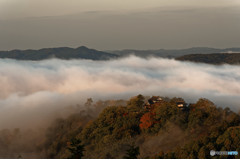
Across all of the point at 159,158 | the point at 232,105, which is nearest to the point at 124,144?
the point at 159,158

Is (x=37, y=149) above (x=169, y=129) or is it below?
below

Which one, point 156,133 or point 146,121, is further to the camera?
point 146,121

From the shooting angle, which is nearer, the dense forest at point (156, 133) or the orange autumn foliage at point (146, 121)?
the dense forest at point (156, 133)

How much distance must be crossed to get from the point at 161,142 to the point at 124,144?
1434cm

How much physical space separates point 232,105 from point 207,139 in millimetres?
103997

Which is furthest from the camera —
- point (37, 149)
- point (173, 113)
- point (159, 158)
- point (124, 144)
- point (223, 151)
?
point (37, 149)

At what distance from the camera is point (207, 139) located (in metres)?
96.4

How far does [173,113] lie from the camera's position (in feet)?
461

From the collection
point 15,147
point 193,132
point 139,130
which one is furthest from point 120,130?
point 15,147

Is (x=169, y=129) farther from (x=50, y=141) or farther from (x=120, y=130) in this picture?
(x=50, y=141)

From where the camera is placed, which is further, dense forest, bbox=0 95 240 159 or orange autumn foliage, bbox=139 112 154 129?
orange autumn foliage, bbox=139 112 154 129

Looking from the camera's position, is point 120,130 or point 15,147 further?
point 15,147

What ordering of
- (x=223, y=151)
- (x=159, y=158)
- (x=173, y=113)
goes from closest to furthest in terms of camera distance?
1. (x=223, y=151)
2. (x=159, y=158)
3. (x=173, y=113)

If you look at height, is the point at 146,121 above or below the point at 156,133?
above
